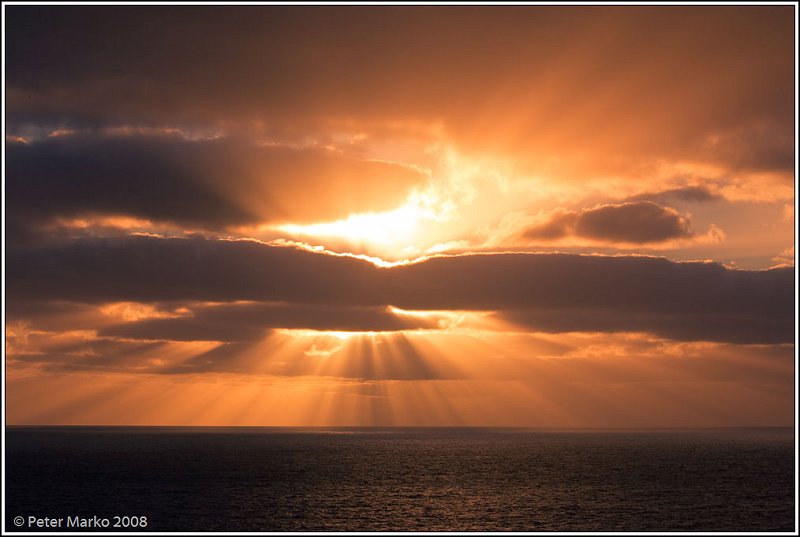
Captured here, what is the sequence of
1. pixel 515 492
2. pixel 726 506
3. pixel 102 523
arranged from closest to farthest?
pixel 102 523, pixel 726 506, pixel 515 492

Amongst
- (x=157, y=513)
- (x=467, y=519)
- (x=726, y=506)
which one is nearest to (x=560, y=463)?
(x=726, y=506)

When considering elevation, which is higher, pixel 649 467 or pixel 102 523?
pixel 102 523

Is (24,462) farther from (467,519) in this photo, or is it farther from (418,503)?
(467,519)

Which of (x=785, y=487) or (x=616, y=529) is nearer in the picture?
(x=616, y=529)

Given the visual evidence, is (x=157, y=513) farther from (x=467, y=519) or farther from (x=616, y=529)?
(x=616, y=529)

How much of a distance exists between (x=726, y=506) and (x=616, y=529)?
2773 cm

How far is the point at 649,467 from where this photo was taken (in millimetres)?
175625

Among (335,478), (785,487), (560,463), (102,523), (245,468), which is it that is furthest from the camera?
(560,463)

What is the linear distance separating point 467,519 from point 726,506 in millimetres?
37742

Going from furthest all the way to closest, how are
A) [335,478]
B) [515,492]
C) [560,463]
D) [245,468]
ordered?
[560,463] < [245,468] < [335,478] < [515,492]

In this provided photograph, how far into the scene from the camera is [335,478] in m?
142

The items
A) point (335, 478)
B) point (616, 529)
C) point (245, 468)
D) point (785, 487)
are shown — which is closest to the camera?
point (616, 529)

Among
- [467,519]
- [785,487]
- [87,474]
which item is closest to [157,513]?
[467,519]

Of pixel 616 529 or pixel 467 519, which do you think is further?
pixel 467 519
